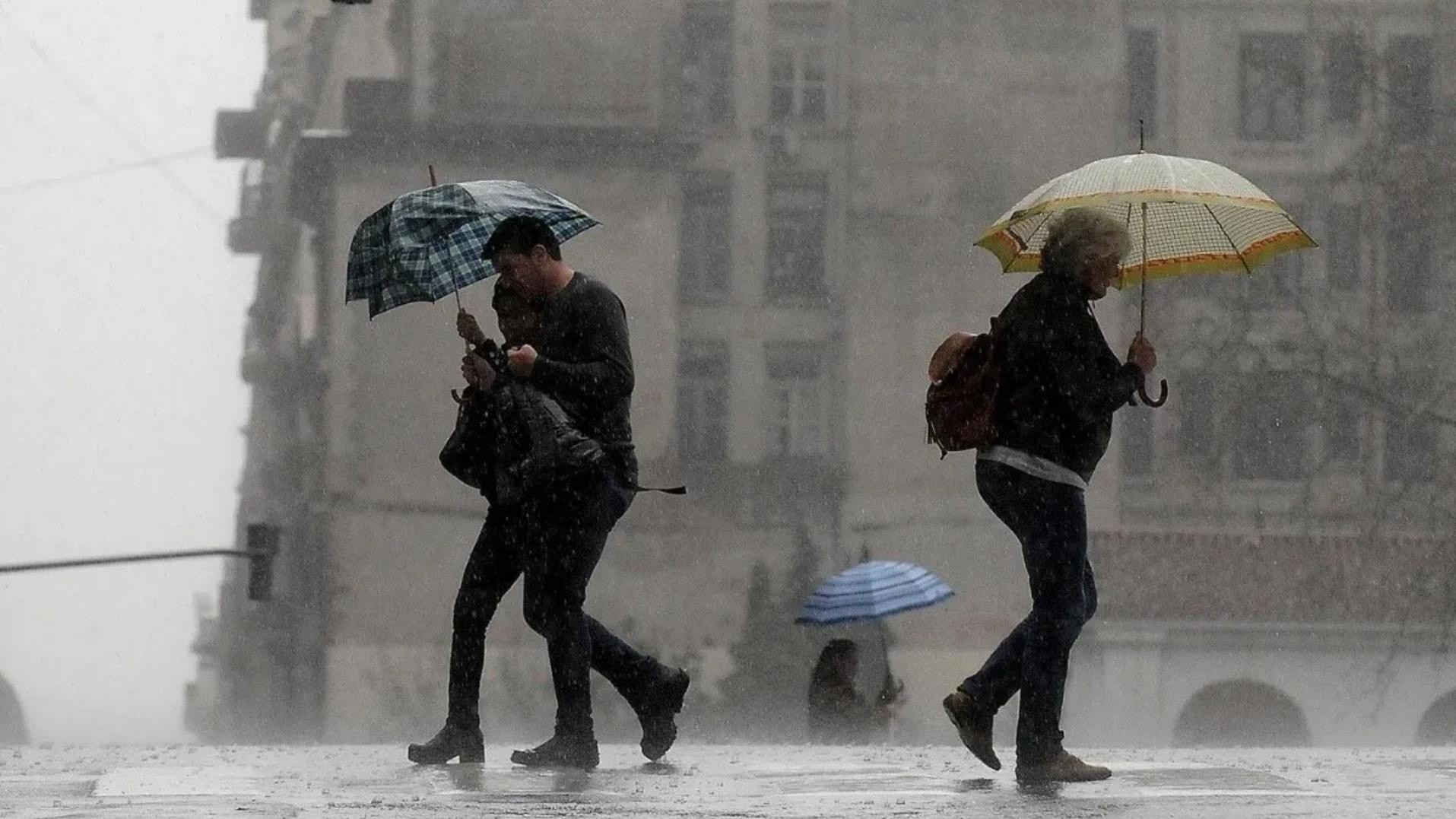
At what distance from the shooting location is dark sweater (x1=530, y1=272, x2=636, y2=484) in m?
7.25

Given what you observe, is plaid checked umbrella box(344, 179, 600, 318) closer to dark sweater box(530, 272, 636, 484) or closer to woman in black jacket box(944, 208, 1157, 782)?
dark sweater box(530, 272, 636, 484)

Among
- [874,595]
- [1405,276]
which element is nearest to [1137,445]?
[1405,276]

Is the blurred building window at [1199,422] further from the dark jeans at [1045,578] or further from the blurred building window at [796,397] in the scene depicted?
the dark jeans at [1045,578]

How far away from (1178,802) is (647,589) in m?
39.7

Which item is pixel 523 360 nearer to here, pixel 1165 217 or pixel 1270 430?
pixel 1165 217

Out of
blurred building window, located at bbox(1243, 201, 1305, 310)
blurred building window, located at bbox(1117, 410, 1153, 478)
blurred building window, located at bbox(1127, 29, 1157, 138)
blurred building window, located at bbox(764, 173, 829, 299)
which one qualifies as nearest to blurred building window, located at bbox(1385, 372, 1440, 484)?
blurred building window, located at bbox(1243, 201, 1305, 310)

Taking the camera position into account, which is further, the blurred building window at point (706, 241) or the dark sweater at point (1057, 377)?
the blurred building window at point (706, 241)

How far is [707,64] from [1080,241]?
136 ft

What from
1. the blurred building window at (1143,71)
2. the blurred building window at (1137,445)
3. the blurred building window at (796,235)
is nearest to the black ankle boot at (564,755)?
the blurred building window at (1137,445)

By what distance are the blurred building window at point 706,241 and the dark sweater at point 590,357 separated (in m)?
40.3

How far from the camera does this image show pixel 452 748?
25.1ft

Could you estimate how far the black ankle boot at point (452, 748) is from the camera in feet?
25.0

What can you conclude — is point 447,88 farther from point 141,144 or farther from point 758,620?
point 141,144

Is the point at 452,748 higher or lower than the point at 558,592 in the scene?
lower
